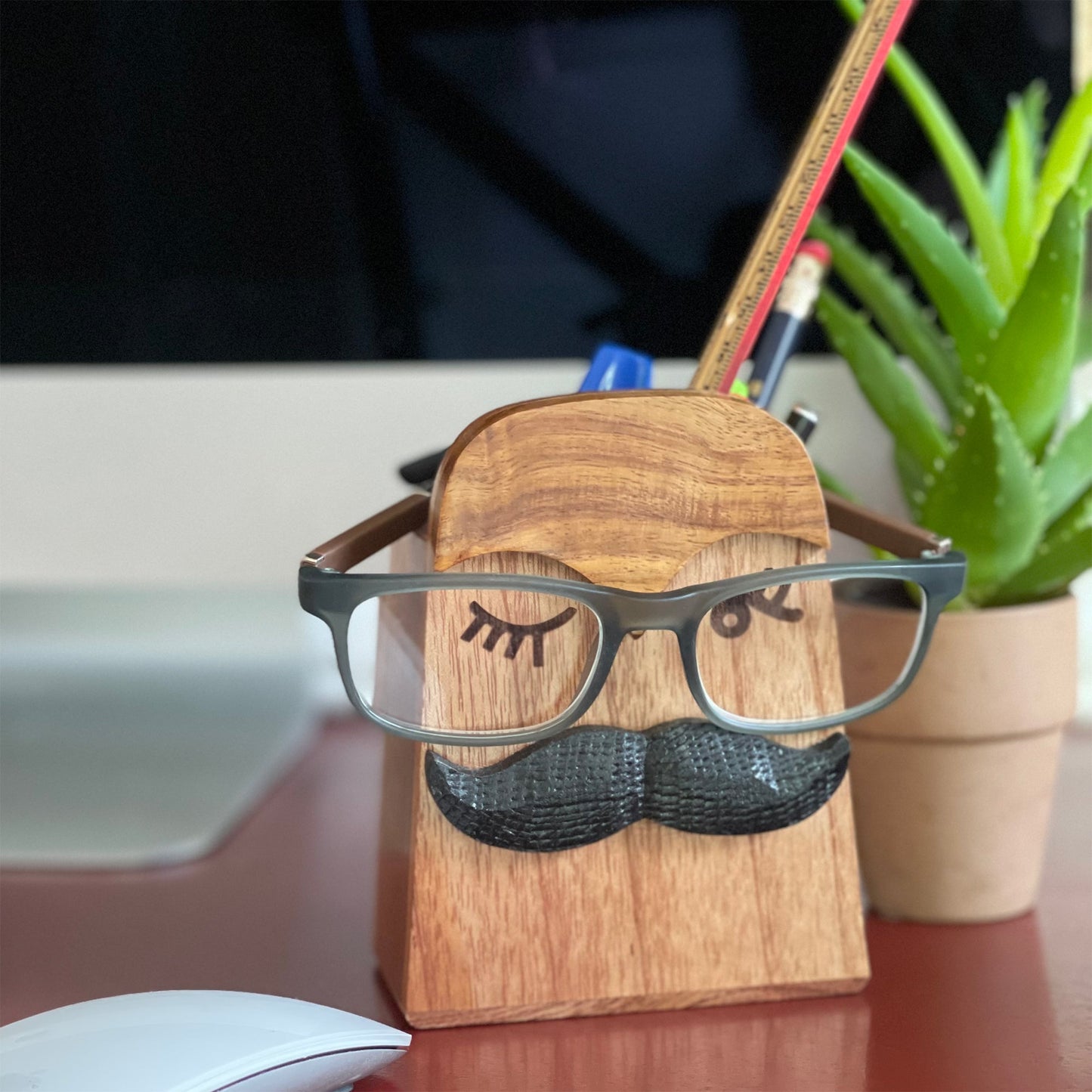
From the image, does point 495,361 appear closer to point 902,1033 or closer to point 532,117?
point 532,117

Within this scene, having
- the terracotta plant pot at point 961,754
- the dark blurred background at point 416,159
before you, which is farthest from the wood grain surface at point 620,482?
the dark blurred background at point 416,159

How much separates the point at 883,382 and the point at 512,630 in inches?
8.6

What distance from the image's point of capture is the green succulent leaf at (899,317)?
478 millimetres

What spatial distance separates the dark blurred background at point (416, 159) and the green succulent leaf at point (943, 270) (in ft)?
0.36

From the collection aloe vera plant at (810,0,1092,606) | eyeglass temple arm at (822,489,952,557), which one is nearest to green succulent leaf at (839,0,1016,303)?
aloe vera plant at (810,0,1092,606)

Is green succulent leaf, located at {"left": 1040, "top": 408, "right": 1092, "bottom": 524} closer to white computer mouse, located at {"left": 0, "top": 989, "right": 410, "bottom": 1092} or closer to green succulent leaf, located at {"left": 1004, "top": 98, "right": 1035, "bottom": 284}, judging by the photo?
green succulent leaf, located at {"left": 1004, "top": 98, "right": 1035, "bottom": 284}

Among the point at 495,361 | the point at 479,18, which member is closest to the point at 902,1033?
the point at 495,361

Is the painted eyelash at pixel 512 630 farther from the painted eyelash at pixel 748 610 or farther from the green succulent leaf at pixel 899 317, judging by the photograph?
the green succulent leaf at pixel 899 317

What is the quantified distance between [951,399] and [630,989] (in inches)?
10.6

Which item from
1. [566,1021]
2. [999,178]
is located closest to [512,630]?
[566,1021]

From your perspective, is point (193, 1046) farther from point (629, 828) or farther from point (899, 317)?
point (899, 317)

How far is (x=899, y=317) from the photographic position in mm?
481

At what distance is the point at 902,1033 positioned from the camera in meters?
0.36

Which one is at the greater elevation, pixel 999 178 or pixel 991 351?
pixel 999 178
